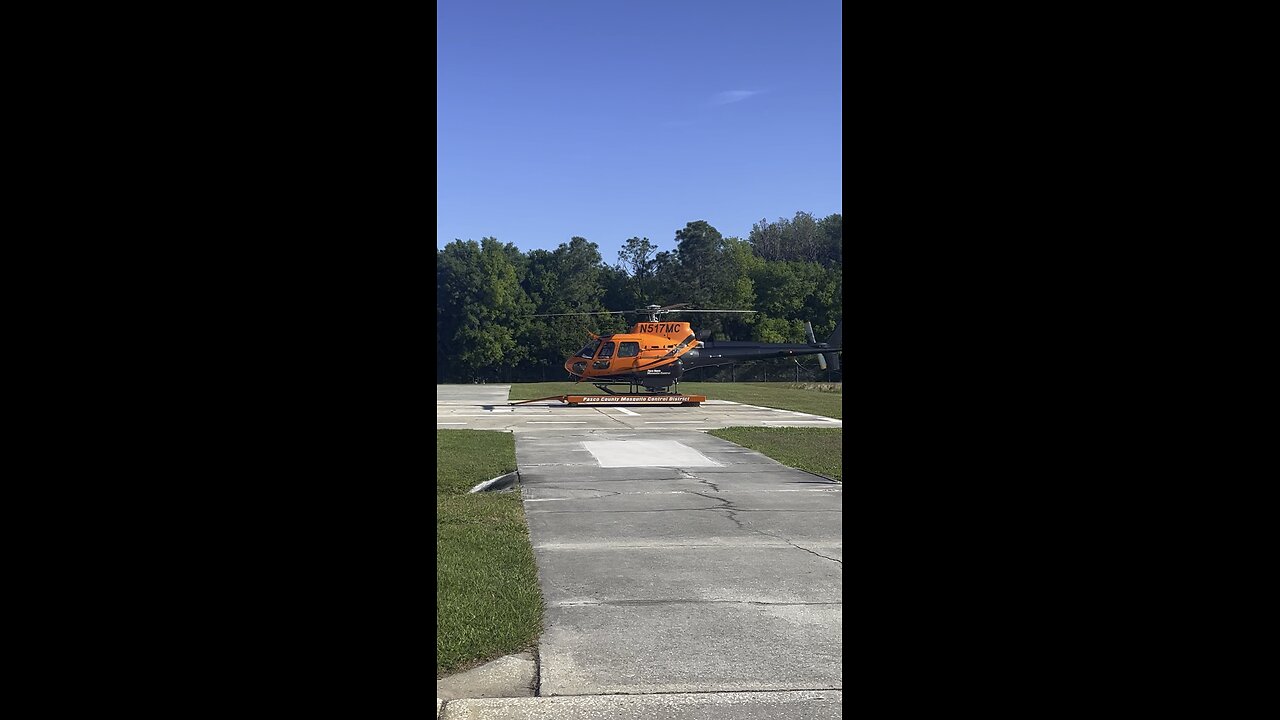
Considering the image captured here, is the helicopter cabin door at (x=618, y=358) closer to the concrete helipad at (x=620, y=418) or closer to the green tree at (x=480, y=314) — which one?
the concrete helipad at (x=620, y=418)

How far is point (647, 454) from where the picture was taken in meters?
12.8

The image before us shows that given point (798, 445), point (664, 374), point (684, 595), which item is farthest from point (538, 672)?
point (664, 374)

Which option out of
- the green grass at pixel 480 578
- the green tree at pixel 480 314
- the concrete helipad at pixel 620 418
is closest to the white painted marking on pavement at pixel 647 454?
the green grass at pixel 480 578

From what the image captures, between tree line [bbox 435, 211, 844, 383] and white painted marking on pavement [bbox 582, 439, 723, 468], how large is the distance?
3767 cm

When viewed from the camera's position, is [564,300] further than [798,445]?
Yes

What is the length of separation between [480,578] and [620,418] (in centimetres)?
1484

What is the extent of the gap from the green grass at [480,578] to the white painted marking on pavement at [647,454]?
221 centimetres

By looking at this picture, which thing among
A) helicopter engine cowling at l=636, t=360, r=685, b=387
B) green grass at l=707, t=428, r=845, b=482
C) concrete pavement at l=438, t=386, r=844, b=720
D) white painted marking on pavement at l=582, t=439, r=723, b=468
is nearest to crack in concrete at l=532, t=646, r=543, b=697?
concrete pavement at l=438, t=386, r=844, b=720

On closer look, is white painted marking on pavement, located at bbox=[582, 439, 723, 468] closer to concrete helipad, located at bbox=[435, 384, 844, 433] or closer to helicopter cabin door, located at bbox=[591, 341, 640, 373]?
→ concrete helipad, located at bbox=[435, 384, 844, 433]

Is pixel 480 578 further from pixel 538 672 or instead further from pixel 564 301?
pixel 564 301

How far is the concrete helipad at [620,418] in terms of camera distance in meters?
18.2

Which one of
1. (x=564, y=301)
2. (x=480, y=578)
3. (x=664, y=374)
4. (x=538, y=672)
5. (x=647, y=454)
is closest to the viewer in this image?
(x=538, y=672)

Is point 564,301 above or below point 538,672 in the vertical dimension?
above
